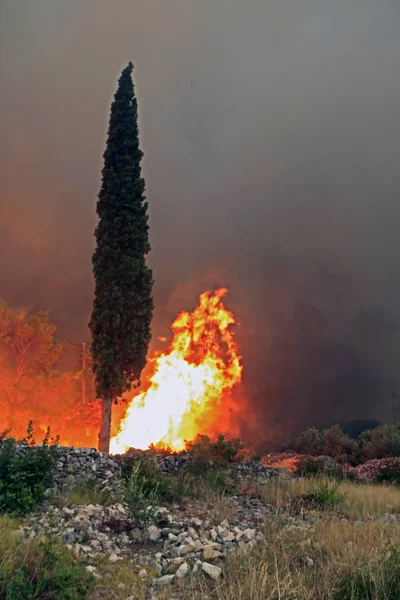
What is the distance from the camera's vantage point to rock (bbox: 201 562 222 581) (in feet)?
19.2

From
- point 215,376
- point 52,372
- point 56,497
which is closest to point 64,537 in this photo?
point 56,497

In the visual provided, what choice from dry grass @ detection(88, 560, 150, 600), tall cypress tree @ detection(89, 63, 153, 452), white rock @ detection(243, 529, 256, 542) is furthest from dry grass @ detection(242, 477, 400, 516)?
tall cypress tree @ detection(89, 63, 153, 452)

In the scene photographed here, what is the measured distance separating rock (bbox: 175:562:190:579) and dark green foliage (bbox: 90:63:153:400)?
14.1 m

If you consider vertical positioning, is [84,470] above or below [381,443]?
below

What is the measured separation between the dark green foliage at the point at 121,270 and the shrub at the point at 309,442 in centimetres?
1538

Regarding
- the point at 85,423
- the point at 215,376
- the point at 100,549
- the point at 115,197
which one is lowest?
the point at 100,549

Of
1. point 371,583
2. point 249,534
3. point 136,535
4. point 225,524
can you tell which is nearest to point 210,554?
point 249,534

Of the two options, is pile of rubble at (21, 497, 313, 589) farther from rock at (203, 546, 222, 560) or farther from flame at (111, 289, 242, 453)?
flame at (111, 289, 242, 453)

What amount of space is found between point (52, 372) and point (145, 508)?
27.9 meters

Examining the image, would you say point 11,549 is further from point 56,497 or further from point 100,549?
point 56,497

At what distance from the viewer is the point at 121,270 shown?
21.2m

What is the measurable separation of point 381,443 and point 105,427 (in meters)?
16.3

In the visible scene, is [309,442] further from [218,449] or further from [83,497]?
[83,497]

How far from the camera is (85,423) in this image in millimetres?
35750
